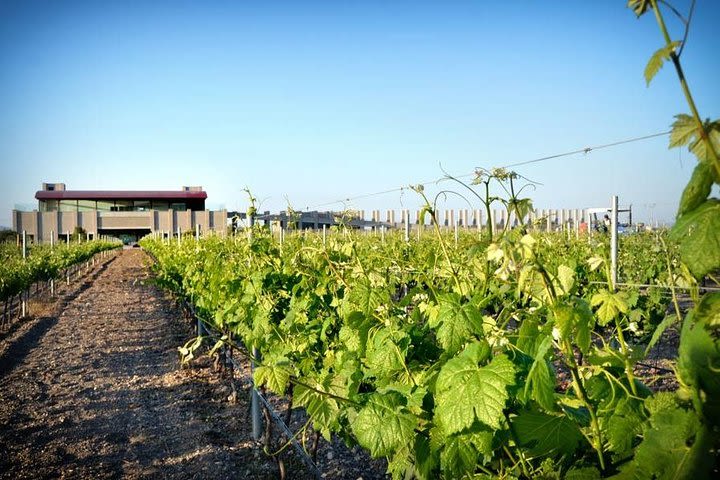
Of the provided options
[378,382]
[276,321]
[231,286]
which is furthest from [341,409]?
[231,286]

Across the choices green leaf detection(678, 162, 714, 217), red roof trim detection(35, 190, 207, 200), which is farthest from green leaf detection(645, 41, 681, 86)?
red roof trim detection(35, 190, 207, 200)

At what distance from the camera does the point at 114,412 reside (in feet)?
16.5

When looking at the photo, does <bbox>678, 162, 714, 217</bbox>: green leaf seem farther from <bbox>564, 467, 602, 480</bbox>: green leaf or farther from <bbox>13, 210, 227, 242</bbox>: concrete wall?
<bbox>13, 210, 227, 242</bbox>: concrete wall

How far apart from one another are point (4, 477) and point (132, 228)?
52042 mm

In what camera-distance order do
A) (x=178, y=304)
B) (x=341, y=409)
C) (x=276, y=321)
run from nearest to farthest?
(x=341, y=409), (x=276, y=321), (x=178, y=304)

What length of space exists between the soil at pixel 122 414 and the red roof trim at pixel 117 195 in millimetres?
48287

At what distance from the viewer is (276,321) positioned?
354 cm

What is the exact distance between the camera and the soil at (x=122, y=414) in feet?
12.6

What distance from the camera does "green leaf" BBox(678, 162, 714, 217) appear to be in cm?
72

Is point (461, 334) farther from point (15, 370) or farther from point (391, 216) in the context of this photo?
point (391, 216)

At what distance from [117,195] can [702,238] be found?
2308 inches

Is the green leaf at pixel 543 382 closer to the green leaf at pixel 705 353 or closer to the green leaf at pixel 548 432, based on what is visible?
the green leaf at pixel 548 432

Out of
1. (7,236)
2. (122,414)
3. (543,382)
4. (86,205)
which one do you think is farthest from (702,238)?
(86,205)

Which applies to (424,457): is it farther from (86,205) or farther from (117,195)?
(86,205)
